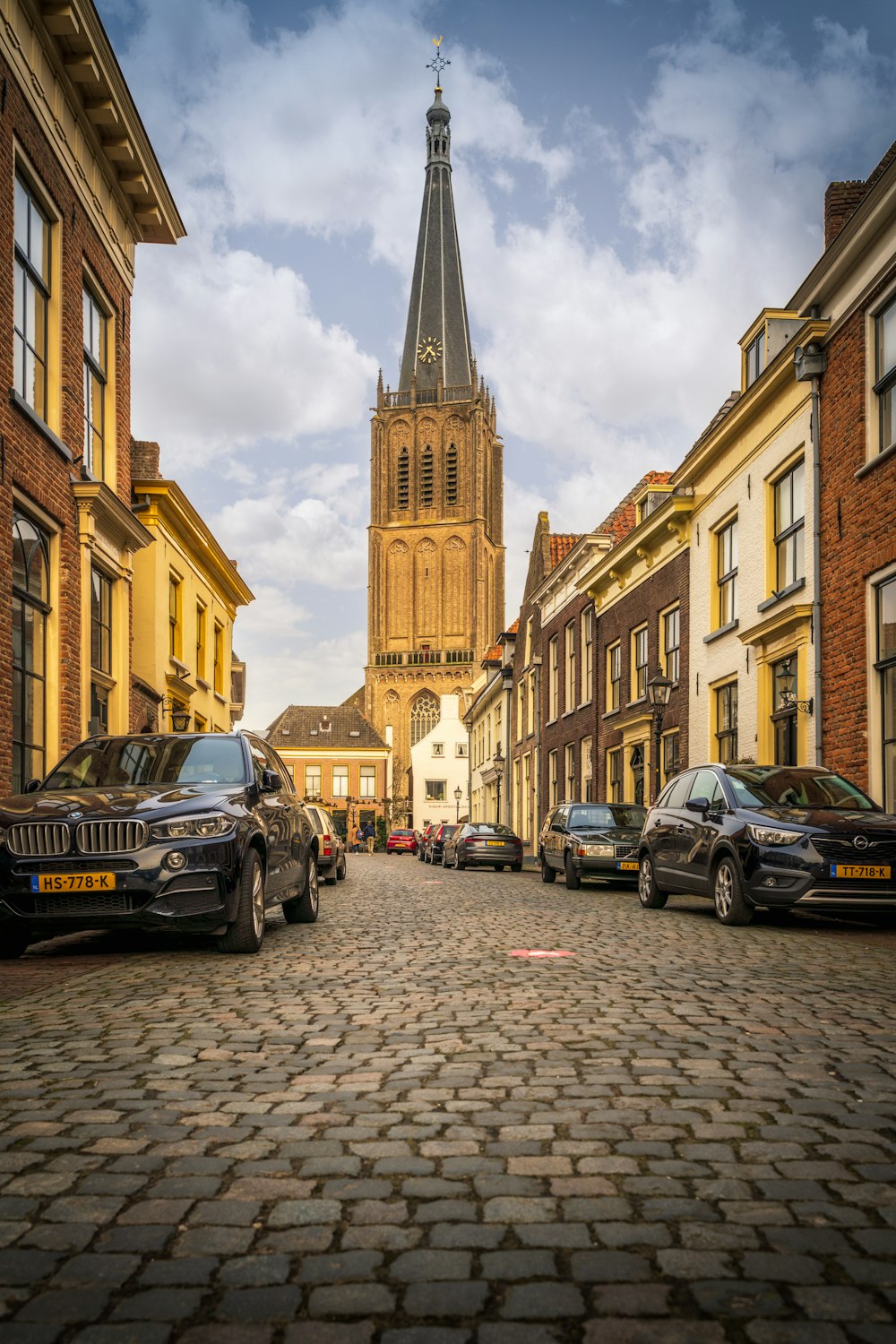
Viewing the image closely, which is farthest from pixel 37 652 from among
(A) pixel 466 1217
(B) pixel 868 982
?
(A) pixel 466 1217

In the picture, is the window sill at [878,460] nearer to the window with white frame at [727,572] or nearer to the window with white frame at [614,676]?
the window with white frame at [727,572]

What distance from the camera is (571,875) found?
1900 centimetres

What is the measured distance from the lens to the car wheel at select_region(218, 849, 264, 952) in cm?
883

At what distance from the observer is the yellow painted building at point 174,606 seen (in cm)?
2348

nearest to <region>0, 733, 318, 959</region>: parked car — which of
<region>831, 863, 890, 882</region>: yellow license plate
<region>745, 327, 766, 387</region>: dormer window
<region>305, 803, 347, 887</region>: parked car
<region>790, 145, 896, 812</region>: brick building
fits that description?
<region>831, 863, 890, 882</region>: yellow license plate

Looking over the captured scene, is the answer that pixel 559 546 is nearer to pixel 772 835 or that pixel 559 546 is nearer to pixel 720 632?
pixel 720 632

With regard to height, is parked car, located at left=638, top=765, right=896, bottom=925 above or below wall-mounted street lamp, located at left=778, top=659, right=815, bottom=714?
below

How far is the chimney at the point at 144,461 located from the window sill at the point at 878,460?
13925 mm

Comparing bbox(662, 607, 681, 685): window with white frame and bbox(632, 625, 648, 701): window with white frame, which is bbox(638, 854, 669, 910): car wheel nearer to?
bbox(662, 607, 681, 685): window with white frame

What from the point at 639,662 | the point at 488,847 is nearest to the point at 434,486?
the point at 488,847

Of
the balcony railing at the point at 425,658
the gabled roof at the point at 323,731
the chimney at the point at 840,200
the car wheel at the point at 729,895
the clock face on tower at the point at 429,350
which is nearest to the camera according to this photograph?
the car wheel at the point at 729,895

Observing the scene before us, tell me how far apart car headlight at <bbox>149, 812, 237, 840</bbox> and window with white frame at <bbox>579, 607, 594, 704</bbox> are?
77.1ft

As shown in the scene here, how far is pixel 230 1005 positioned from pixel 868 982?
3.80 m

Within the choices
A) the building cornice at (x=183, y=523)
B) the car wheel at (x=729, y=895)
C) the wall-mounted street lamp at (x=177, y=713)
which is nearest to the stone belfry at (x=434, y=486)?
the building cornice at (x=183, y=523)
